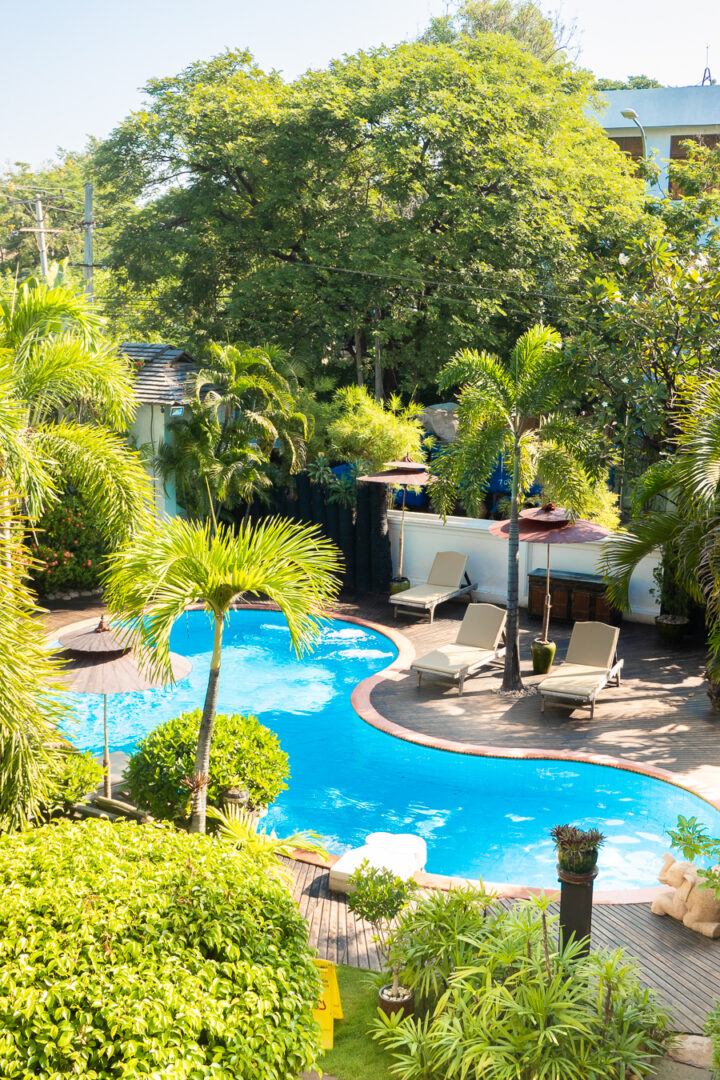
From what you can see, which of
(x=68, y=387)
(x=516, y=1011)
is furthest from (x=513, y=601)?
(x=516, y=1011)

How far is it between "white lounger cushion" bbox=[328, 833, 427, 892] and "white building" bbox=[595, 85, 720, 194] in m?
34.0

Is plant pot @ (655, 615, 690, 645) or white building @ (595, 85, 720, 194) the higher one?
white building @ (595, 85, 720, 194)

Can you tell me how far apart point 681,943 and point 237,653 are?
33.2ft

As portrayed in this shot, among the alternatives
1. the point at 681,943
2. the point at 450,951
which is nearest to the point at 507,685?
the point at 681,943

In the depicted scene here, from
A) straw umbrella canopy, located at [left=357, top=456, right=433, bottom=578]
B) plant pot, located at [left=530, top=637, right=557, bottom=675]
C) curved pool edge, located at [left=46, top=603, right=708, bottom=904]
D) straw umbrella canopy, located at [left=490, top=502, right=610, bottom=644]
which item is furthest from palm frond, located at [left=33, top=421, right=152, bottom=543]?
straw umbrella canopy, located at [left=357, top=456, right=433, bottom=578]

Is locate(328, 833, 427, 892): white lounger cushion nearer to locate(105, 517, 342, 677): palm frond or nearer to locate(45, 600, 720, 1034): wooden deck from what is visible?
locate(45, 600, 720, 1034): wooden deck

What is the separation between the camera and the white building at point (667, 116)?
122 feet

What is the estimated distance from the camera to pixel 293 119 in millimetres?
22719

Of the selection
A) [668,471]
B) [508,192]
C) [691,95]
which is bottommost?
[668,471]

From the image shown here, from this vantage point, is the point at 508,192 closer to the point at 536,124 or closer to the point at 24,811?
the point at 536,124

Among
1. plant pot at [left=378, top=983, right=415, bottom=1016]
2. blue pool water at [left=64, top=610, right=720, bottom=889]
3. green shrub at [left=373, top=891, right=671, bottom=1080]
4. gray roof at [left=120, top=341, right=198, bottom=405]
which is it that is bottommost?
blue pool water at [left=64, top=610, right=720, bottom=889]

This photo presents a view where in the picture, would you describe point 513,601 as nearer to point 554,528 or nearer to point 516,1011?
point 554,528

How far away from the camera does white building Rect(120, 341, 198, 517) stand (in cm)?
1878

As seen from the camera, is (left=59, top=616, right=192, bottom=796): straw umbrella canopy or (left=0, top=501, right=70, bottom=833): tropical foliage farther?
(left=59, top=616, right=192, bottom=796): straw umbrella canopy
